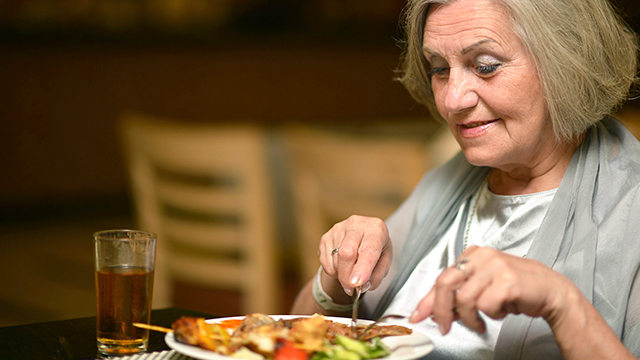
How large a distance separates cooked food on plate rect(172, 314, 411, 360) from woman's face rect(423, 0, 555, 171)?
0.47 m

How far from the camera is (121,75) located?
4.20m

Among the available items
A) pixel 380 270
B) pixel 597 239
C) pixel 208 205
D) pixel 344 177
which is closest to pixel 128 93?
pixel 208 205

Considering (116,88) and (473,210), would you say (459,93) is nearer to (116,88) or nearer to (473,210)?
(473,210)

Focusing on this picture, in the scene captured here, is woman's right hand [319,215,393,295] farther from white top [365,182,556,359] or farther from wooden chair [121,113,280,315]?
wooden chair [121,113,280,315]

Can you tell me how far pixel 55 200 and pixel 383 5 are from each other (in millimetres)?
2578

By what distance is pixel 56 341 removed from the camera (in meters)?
1.08

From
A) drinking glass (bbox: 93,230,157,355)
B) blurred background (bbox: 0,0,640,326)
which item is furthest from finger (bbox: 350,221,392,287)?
blurred background (bbox: 0,0,640,326)

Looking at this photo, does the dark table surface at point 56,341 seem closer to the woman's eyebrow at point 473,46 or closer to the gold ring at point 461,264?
A: the gold ring at point 461,264

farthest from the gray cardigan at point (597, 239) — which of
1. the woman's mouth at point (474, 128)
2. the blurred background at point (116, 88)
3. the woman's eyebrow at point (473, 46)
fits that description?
the blurred background at point (116, 88)

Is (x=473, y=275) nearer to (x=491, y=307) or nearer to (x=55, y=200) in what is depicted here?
(x=491, y=307)

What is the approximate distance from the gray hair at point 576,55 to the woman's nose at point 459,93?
0.11m

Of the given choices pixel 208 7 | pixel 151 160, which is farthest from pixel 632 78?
pixel 208 7

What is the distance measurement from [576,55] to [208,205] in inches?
51.1

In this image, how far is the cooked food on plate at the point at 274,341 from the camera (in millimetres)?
848
